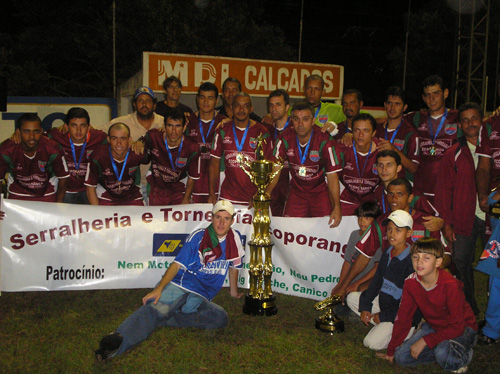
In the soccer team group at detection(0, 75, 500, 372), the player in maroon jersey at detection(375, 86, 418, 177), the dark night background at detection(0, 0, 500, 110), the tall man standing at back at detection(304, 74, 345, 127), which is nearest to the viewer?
the soccer team group at detection(0, 75, 500, 372)

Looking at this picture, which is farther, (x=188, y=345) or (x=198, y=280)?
(x=198, y=280)

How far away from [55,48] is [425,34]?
2308cm

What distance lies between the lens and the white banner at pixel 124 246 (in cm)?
621

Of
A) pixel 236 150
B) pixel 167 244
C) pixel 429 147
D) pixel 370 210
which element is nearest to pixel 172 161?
pixel 236 150

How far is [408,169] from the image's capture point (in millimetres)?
6867

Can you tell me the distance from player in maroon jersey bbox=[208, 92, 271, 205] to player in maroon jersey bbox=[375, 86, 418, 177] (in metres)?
1.61

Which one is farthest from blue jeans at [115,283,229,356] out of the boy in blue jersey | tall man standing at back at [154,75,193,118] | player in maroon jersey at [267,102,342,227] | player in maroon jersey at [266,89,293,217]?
tall man standing at back at [154,75,193,118]

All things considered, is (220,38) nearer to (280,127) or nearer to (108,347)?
(280,127)

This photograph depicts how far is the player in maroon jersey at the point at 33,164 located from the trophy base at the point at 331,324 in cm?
374

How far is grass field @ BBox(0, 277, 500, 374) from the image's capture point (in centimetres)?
464

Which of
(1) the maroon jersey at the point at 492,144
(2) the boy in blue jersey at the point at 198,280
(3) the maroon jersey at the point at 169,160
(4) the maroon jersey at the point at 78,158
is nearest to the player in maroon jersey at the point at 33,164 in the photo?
(4) the maroon jersey at the point at 78,158

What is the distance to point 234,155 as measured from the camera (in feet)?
23.2

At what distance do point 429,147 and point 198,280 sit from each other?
349cm

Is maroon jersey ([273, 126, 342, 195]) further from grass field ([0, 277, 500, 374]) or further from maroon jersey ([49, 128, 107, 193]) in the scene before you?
maroon jersey ([49, 128, 107, 193])
